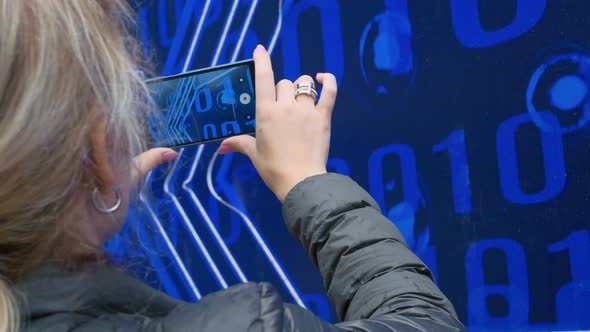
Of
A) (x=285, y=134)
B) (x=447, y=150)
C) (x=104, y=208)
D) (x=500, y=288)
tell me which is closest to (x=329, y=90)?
(x=285, y=134)

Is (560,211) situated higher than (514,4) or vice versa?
(514,4)

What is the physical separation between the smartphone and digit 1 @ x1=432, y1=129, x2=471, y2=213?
0.51 meters

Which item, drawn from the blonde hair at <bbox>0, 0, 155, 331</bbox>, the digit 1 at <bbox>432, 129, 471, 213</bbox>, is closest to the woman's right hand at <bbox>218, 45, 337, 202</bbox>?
the blonde hair at <bbox>0, 0, 155, 331</bbox>

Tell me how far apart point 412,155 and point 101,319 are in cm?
96

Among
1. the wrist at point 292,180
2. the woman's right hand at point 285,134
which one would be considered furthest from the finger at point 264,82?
the wrist at point 292,180

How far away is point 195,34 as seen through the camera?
1736mm

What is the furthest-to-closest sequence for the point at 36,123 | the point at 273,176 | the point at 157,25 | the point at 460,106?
1. the point at 157,25
2. the point at 460,106
3. the point at 273,176
4. the point at 36,123

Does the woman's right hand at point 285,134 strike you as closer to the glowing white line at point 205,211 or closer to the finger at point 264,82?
the finger at point 264,82

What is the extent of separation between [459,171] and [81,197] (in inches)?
36.8

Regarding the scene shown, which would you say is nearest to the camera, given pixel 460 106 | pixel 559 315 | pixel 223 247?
pixel 559 315

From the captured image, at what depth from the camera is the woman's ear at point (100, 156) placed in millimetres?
565

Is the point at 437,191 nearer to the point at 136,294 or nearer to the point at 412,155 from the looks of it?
the point at 412,155

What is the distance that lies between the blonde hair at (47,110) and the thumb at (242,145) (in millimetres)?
348

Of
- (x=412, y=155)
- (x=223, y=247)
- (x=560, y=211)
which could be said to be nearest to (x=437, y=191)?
(x=412, y=155)
